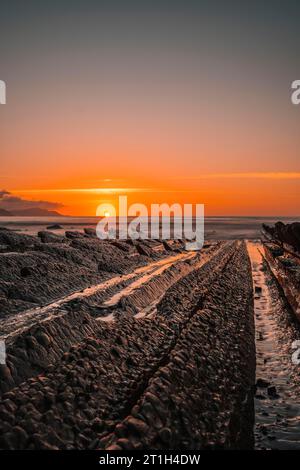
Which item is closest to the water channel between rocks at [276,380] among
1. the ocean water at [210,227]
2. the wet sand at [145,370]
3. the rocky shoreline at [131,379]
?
the wet sand at [145,370]

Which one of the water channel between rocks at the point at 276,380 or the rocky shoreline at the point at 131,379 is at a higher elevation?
the rocky shoreline at the point at 131,379

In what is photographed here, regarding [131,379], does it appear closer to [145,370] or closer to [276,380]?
[145,370]

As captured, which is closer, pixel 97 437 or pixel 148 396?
pixel 97 437

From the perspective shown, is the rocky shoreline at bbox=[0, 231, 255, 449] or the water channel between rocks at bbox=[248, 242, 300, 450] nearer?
the rocky shoreline at bbox=[0, 231, 255, 449]

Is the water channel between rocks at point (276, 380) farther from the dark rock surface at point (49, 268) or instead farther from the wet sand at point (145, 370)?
the dark rock surface at point (49, 268)

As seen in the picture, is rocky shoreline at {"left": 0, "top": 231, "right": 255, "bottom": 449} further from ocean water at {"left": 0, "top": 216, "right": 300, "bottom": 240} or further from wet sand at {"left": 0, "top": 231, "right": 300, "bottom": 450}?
ocean water at {"left": 0, "top": 216, "right": 300, "bottom": 240}

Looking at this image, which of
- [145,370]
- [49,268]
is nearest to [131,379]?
[145,370]

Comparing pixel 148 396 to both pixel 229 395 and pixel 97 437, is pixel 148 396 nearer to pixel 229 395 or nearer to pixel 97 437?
pixel 97 437

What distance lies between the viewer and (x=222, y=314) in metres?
11.2

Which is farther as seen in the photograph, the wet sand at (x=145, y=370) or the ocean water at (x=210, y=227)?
the ocean water at (x=210, y=227)

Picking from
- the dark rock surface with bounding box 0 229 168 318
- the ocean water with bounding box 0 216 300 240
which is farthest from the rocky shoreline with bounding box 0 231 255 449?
the ocean water with bounding box 0 216 300 240

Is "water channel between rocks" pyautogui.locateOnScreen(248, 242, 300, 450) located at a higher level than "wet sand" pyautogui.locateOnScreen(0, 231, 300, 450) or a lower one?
lower
